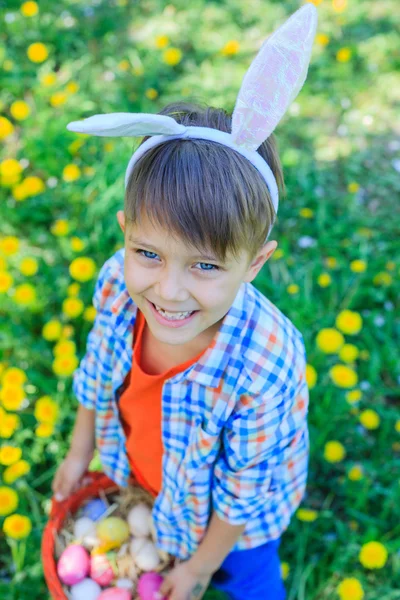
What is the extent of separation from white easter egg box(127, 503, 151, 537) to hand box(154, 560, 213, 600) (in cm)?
15

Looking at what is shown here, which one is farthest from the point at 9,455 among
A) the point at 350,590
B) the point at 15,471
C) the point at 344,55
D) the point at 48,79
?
the point at 344,55

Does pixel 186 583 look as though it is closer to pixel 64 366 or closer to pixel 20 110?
pixel 64 366

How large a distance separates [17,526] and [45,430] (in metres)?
0.25

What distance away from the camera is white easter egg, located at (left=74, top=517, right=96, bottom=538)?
5.03 ft

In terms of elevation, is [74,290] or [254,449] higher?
[254,449]

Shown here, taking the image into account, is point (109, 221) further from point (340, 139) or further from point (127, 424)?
point (340, 139)

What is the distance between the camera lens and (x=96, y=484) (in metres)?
1.62

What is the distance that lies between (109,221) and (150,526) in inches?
40.1

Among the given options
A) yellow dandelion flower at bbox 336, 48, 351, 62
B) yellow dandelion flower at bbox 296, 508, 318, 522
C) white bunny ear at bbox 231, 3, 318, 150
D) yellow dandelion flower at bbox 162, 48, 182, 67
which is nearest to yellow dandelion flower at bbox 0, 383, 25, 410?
yellow dandelion flower at bbox 296, 508, 318, 522

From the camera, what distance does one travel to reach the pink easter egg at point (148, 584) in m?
1.43

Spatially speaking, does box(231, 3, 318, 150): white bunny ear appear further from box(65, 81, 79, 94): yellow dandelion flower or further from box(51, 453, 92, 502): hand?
box(65, 81, 79, 94): yellow dandelion flower

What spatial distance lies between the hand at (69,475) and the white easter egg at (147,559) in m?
0.23

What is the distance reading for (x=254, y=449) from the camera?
3.95 ft

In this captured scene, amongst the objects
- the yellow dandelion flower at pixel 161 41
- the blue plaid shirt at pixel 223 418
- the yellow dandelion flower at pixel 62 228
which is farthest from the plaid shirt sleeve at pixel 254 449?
the yellow dandelion flower at pixel 161 41
